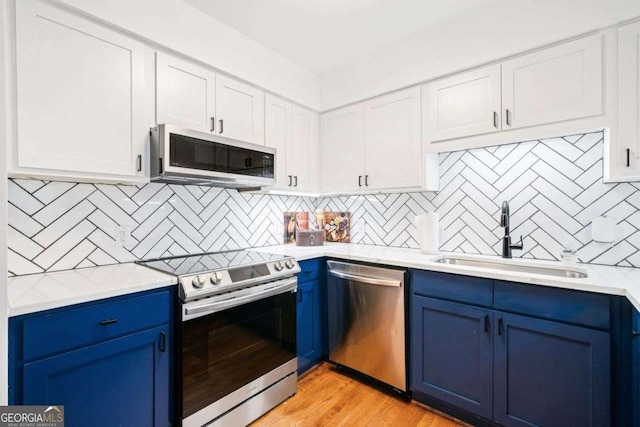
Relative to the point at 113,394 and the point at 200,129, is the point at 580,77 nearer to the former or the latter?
the point at 200,129

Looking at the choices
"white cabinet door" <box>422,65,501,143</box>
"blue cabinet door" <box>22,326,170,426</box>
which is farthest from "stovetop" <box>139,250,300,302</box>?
"white cabinet door" <box>422,65,501,143</box>

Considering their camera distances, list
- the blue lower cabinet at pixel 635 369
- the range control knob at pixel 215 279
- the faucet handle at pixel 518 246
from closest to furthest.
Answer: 1. the blue lower cabinet at pixel 635 369
2. the range control knob at pixel 215 279
3. the faucet handle at pixel 518 246

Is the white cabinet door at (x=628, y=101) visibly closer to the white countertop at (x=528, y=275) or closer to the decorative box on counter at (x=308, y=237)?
the white countertop at (x=528, y=275)

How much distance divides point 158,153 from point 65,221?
63 cm

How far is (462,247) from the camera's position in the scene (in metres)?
2.33

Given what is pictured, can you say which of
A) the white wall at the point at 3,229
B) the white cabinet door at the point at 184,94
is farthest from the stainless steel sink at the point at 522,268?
the white wall at the point at 3,229

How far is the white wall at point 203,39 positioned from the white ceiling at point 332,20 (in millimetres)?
64

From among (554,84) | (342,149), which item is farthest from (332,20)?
(554,84)

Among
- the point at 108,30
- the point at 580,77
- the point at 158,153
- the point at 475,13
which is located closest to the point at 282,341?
the point at 158,153

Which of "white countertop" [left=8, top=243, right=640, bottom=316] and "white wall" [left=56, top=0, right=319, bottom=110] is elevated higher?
"white wall" [left=56, top=0, right=319, bottom=110]

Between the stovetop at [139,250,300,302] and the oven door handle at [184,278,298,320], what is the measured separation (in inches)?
1.9

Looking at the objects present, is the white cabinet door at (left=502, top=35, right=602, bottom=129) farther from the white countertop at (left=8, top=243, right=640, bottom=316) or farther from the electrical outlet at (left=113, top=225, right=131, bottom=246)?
the electrical outlet at (left=113, top=225, right=131, bottom=246)

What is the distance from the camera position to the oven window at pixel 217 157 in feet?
5.54

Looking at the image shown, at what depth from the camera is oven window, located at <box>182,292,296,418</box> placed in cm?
153
